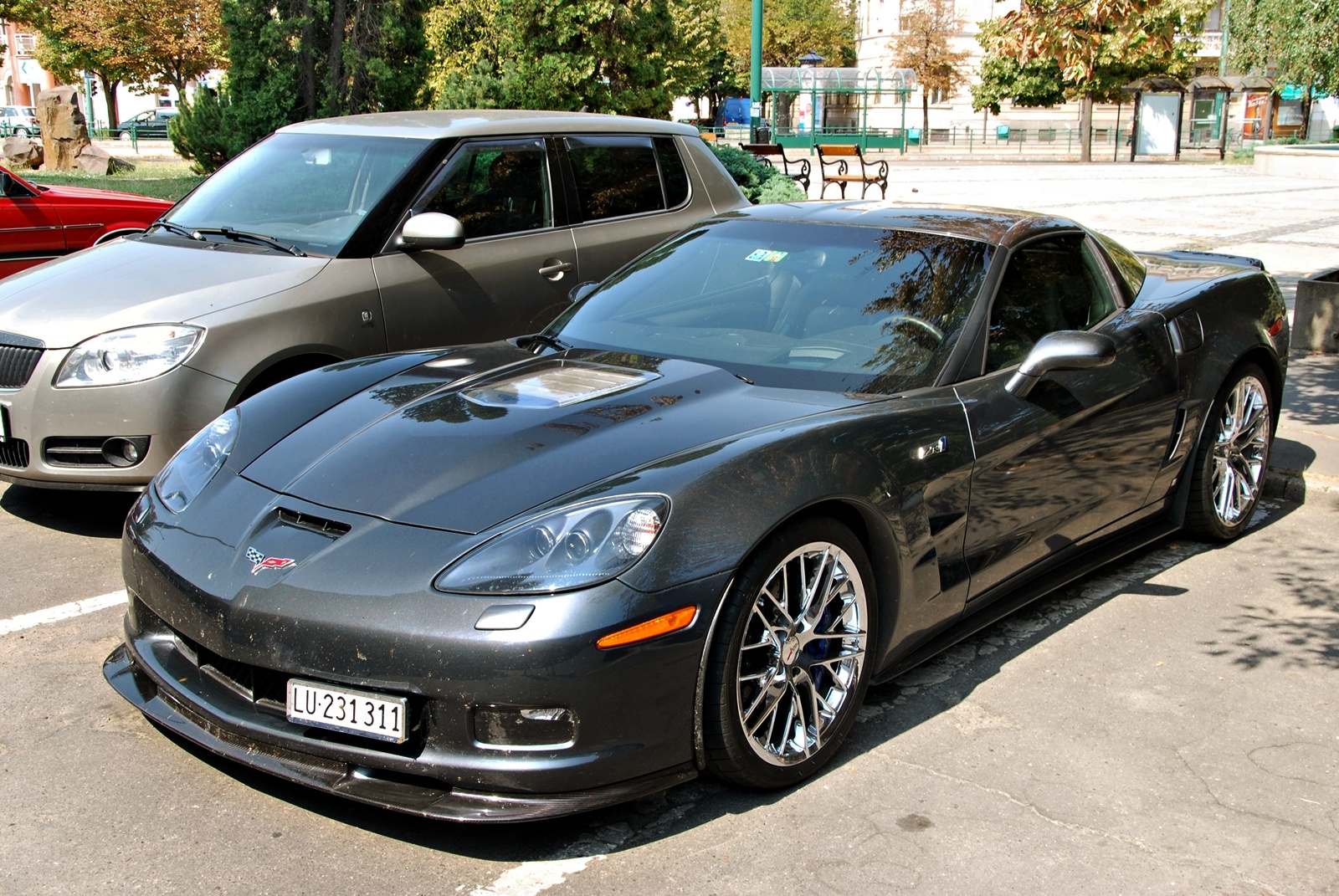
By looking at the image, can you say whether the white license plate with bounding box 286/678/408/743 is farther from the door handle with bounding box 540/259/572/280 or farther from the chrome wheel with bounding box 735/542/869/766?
the door handle with bounding box 540/259/572/280

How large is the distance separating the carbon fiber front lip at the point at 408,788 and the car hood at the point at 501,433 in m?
0.59

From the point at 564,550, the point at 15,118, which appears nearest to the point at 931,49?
the point at 15,118

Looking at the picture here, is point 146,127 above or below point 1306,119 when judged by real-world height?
above

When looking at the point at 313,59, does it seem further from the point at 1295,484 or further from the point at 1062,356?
the point at 1062,356

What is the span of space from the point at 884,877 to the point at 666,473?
1.07 metres

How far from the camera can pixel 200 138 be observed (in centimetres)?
1475

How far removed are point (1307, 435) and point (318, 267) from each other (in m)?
5.13

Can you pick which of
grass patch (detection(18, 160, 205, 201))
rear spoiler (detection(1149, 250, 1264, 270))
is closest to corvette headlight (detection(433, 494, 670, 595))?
rear spoiler (detection(1149, 250, 1264, 270))

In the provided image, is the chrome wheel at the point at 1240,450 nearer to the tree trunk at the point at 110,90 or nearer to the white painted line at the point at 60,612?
the white painted line at the point at 60,612

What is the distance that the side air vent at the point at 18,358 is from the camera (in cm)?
501

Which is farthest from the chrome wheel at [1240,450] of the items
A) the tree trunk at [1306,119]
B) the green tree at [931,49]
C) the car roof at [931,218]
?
the green tree at [931,49]

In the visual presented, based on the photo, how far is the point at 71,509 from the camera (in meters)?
5.57

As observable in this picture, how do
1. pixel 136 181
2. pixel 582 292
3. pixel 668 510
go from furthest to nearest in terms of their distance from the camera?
pixel 136 181
pixel 582 292
pixel 668 510

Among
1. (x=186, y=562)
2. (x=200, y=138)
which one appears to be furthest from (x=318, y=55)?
(x=186, y=562)
